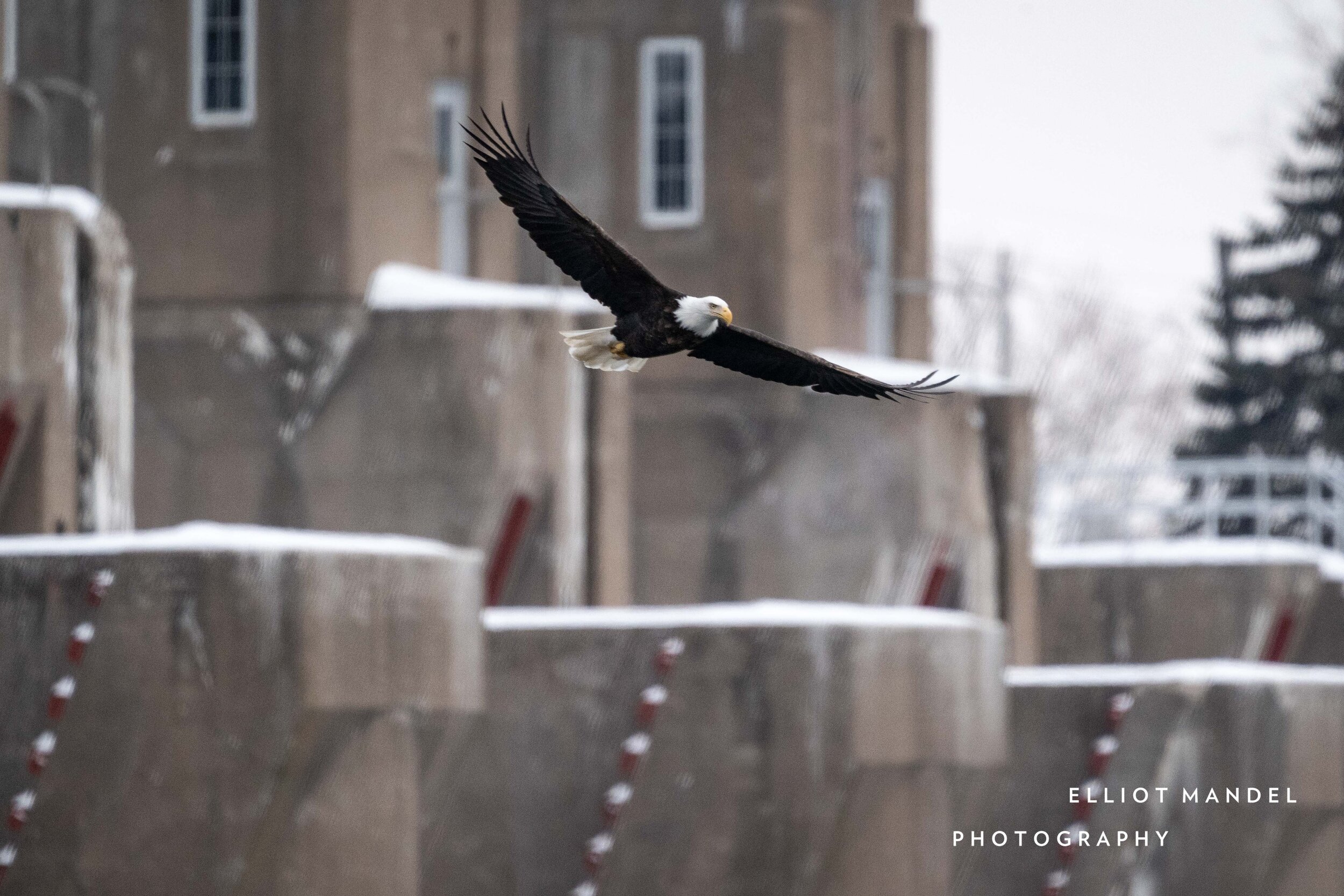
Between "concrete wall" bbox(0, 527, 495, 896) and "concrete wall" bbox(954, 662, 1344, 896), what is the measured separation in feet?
30.0

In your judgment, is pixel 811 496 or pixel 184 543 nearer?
pixel 184 543

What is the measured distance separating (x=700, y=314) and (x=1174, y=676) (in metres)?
13.8

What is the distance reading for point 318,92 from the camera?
26391mm

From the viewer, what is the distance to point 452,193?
2898 centimetres

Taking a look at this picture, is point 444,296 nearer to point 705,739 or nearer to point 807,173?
point 705,739

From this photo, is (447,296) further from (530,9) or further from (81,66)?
(530,9)

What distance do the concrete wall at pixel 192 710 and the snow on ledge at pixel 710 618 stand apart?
3.24 meters

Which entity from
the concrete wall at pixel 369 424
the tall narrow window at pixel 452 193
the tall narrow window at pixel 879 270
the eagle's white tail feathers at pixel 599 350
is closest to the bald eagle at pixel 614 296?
the eagle's white tail feathers at pixel 599 350

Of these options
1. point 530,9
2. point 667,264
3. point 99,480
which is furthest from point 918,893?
point 530,9

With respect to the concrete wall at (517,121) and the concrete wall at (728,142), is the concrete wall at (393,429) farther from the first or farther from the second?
the concrete wall at (728,142)

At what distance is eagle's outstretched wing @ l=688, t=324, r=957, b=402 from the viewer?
52.2ft

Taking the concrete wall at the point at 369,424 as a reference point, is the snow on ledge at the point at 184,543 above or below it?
below

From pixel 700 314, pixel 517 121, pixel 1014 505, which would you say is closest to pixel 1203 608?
pixel 1014 505

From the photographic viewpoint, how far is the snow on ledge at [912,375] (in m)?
29.4
